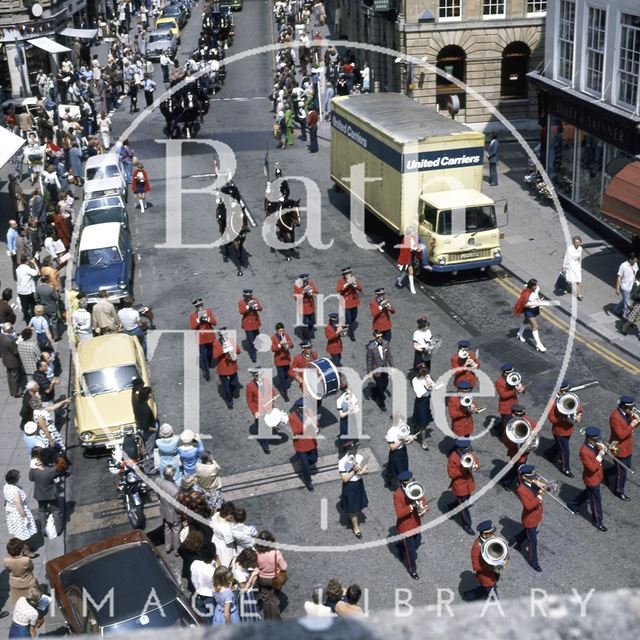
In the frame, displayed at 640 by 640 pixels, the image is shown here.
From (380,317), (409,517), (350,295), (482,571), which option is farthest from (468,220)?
(482,571)

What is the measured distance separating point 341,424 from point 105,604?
22.6 ft

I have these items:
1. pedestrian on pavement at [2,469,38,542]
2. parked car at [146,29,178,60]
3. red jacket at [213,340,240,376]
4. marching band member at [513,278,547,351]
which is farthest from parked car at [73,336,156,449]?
parked car at [146,29,178,60]

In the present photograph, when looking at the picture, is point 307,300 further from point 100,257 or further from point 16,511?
point 16,511

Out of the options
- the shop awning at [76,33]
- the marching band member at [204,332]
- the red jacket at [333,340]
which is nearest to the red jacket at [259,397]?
the red jacket at [333,340]

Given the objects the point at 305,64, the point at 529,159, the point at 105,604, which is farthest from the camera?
the point at 305,64

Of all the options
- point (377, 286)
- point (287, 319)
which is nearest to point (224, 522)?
point (287, 319)

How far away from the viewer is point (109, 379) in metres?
18.4

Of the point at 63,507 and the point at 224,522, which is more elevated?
the point at 224,522

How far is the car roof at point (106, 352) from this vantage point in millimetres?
18734

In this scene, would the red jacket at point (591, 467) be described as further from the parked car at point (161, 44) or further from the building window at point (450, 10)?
the parked car at point (161, 44)

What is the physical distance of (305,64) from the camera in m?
51.5

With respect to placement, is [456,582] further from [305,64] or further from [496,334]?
[305,64]

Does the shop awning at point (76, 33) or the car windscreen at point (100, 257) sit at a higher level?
the shop awning at point (76, 33)

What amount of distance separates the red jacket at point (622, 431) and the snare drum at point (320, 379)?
4781 mm
